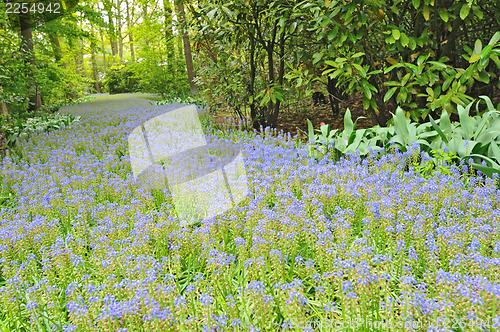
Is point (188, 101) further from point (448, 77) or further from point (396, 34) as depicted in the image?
point (448, 77)

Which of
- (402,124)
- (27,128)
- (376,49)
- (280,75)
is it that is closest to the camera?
(402,124)

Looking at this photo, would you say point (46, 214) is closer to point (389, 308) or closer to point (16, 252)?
point (16, 252)

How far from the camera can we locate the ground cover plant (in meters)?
1.48

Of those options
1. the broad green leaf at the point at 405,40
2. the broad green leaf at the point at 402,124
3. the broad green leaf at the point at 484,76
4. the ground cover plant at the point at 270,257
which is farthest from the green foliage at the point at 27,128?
the broad green leaf at the point at 484,76

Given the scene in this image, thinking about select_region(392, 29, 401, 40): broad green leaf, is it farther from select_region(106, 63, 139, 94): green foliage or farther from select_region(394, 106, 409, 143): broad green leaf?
select_region(106, 63, 139, 94): green foliage

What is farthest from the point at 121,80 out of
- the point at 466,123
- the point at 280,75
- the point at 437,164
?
the point at 437,164

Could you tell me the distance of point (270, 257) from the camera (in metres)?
2.00

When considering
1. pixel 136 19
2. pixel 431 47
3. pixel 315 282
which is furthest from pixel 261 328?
pixel 136 19

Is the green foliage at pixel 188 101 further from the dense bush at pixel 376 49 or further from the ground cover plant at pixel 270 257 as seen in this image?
the ground cover plant at pixel 270 257

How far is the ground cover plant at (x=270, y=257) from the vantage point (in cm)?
148

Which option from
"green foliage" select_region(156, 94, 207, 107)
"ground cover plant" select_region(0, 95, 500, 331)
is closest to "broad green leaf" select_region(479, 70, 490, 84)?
"ground cover plant" select_region(0, 95, 500, 331)

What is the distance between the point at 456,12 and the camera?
14.0 feet

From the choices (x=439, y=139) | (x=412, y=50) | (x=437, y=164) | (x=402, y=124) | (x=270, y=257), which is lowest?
(x=270, y=257)

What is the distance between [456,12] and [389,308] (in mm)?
4328
